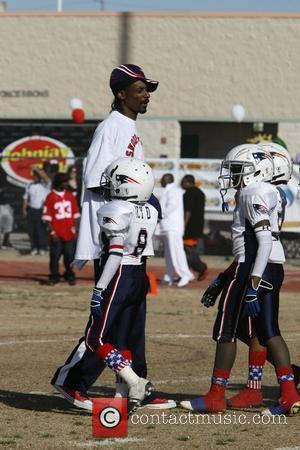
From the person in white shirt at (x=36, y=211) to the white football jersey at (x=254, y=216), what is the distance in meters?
17.7

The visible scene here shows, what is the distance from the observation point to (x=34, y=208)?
2581cm

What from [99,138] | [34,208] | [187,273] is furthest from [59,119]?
[99,138]

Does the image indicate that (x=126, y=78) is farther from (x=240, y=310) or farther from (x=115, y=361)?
(x=115, y=361)

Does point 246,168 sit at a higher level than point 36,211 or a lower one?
higher

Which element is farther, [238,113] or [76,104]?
[76,104]

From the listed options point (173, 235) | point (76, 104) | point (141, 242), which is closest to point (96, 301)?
point (141, 242)

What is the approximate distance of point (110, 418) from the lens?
750 centimetres

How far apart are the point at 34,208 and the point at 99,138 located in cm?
1771

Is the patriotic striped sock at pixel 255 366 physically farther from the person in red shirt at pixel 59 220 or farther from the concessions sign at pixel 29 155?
the concessions sign at pixel 29 155

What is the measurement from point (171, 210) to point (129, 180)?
11089mm

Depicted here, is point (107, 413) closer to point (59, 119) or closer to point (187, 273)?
point (187, 273)

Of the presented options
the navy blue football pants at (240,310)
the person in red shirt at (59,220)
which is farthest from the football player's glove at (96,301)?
the person in red shirt at (59,220)

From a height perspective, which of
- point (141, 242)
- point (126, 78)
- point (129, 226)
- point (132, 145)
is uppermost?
point (126, 78)

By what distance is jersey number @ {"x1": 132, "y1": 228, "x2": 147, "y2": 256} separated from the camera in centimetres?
784
